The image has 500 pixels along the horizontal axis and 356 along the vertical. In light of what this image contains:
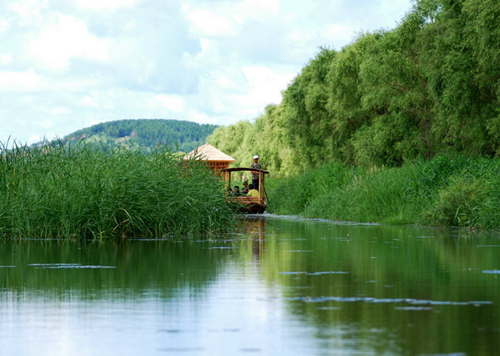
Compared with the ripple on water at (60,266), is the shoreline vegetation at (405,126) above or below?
above

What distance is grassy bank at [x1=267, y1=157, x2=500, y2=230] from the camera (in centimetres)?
2181

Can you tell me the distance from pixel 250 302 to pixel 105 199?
33.2ft

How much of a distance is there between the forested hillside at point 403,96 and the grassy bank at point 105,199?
12402 millimetres

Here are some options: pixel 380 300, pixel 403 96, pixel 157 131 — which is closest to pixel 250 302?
pixel 380 300

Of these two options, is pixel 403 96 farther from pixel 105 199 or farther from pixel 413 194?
pixel 105 199

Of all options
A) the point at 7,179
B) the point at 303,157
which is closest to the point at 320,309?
the point at 7,179

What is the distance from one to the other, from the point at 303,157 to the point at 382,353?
4999 cm

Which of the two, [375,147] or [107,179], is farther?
[375,147]

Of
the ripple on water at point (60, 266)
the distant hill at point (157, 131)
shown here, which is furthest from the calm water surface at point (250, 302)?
the distant hill at point (157, 131)

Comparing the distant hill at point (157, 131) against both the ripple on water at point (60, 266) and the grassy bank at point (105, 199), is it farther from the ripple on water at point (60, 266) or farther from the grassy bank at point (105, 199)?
the ripple on water at point (60, 266)

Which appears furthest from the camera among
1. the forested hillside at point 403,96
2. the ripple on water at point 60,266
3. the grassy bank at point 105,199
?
the forested hillside at point 403,96

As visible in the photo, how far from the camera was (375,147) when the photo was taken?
41.8m

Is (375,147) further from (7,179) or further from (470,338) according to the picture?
(470,338)

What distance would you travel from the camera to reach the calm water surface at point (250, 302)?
5543mm
